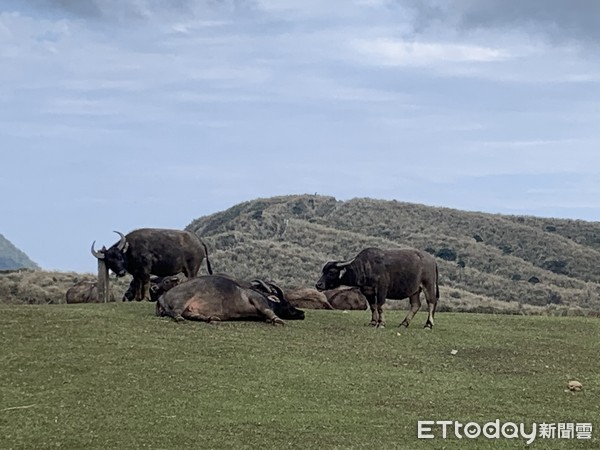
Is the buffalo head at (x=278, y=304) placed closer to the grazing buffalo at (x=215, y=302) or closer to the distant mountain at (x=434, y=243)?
the grazing buffalo at (x=215, y=302)

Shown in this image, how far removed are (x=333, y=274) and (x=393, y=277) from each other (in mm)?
1461

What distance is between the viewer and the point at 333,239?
70562mm

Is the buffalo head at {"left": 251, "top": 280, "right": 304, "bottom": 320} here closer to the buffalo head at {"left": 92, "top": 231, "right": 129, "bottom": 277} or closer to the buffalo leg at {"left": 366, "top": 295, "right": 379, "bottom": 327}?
the buffalo leg at {"left": 366, "top": 295, "right": 379, "bottom": 327}

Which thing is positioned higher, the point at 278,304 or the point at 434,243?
the point at 434,243

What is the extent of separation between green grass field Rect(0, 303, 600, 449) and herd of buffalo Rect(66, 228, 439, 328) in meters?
0.57

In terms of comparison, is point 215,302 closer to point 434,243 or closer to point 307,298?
point 307,298

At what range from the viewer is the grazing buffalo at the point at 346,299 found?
2580 cm

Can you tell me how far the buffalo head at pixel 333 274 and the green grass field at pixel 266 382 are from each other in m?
1.96

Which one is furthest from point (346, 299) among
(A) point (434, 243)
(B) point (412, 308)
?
(A) point (434, 243)

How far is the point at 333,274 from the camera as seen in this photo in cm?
2116

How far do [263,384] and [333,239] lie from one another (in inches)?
2269

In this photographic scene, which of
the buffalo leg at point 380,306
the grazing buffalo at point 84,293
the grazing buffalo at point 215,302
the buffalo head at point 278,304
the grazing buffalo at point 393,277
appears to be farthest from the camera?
the grazing buffalo at point 84,293

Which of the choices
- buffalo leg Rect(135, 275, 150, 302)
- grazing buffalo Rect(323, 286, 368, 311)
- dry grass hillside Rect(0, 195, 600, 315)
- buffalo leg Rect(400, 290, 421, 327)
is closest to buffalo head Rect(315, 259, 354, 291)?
buffalo leg Rect(400, 290, 421, 327)

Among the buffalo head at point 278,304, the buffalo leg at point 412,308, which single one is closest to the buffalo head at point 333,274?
the buffalo head at point 278,304
